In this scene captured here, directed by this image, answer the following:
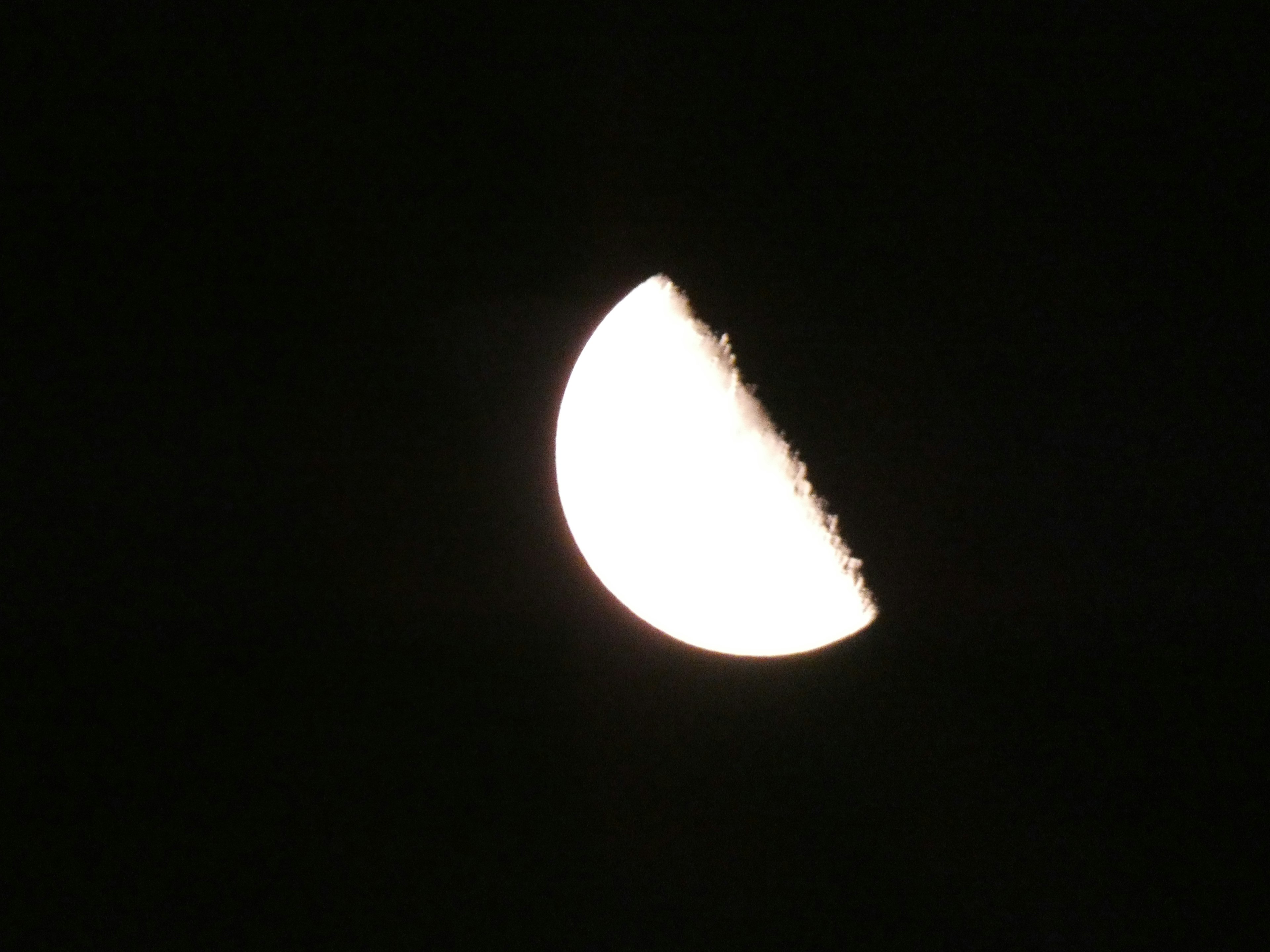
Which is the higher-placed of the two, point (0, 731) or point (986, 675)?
point (0, 731)

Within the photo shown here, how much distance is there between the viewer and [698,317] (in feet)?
3.19

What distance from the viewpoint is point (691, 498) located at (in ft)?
3.54

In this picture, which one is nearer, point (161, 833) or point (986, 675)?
point (986, 675)

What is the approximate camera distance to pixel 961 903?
115 centimetres

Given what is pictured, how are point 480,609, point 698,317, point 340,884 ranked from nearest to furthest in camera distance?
1. point 698,317
2. point 480,609
3. point 340,884

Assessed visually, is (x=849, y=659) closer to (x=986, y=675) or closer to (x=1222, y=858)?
(x=986, y=675)

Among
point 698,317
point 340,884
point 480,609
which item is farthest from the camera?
point 340,884

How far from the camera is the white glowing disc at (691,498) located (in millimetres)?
980

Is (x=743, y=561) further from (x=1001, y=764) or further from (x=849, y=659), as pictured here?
(x=1001, y=764)

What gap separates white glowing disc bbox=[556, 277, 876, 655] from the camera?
3.22ft

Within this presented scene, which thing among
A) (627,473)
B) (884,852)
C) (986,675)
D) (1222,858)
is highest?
(627,473)

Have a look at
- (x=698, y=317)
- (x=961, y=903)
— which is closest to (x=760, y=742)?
(x=961, y=903)

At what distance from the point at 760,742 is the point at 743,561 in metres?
0.34

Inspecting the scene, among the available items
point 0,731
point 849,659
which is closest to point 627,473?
point 849,659
